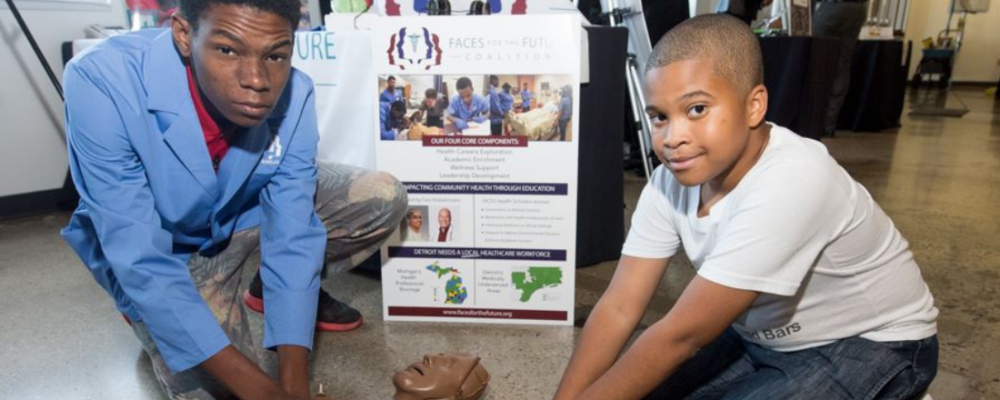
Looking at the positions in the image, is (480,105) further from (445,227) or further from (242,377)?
(242,377)

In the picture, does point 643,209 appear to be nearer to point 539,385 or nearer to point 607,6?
point 539,385

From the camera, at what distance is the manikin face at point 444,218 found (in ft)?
5.24

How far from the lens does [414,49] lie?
1.51 m

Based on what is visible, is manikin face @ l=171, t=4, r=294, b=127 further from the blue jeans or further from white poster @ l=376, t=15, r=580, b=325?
the blue jeans

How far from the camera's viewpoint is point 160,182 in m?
1.09

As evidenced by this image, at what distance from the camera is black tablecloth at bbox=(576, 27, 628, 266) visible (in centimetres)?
189

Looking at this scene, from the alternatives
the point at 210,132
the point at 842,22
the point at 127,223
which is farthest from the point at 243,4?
the point at 842,22

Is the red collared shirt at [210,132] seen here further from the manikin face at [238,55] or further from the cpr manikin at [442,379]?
the cpr manikin at [442,379]

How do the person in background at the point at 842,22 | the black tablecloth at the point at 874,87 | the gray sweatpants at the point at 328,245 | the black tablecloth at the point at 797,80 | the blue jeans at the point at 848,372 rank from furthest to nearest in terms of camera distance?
the black tablecloth at the point at 874,87 → the person in background at the point at 842,22 → the black tablecloth at the point at 797,80 → the gray sweatpants at the point at 328,245 → the blue jeans at the point at 848,372

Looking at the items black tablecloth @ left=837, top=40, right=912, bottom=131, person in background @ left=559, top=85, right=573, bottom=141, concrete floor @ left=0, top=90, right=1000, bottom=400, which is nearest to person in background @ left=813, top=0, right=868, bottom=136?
black tablecloth @ left=837, top=40, right=912, bottom=131

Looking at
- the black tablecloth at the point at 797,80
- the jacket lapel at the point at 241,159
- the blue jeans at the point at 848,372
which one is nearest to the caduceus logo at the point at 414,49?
the jacket lapel at the point at 241,159

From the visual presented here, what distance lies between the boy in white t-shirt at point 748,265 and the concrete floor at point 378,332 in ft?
1.39

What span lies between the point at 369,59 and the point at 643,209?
35.4 inches

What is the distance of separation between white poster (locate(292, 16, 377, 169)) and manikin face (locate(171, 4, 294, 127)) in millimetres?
579
